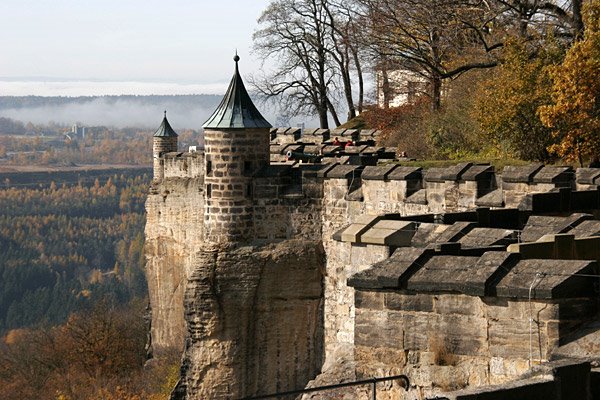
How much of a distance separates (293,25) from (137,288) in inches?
2813

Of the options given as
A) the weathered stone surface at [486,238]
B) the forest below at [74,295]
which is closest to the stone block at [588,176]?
the weathered stone surface at [486,238]

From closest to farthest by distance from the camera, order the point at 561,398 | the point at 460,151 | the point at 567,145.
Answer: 1. the point at 561,398
2. the point at 567,145
3. the point at 460,151

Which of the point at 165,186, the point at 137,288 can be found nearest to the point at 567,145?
the point at 165,186

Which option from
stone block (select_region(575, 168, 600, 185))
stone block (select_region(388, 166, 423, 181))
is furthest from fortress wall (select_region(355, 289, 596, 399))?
stone block (select_region(388, 166, 423, 181))

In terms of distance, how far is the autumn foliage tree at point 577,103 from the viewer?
26953 millimetres

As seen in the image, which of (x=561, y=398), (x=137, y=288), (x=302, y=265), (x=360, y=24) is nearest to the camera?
(x=561, y=398)

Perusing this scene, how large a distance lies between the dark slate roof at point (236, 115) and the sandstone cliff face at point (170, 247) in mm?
7875

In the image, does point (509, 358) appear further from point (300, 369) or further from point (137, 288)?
point (137, 288)

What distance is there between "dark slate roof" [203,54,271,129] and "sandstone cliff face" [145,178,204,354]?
7.87 m

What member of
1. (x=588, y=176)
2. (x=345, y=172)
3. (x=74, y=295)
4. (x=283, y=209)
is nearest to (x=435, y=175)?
(x=345, y=172)

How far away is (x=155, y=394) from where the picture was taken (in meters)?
39.3

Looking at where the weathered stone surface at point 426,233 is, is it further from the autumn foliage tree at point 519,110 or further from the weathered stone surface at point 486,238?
the autumn foliage tree at point 519,110

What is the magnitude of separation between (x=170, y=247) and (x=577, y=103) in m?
14.2

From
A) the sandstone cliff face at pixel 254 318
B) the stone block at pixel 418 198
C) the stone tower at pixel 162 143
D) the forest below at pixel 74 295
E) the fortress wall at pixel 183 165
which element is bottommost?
the forest below at pixel 74 295
